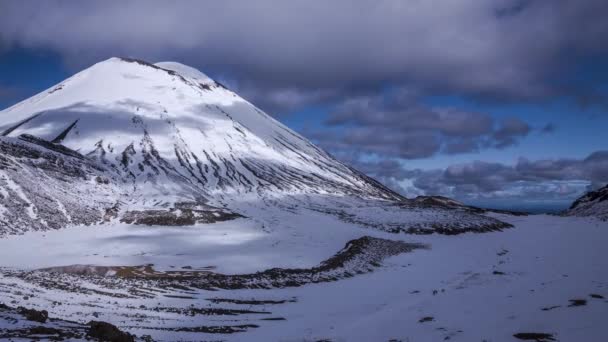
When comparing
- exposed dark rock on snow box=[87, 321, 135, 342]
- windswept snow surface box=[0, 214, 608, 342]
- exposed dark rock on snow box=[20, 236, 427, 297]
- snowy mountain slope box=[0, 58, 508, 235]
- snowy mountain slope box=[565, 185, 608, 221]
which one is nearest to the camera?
exposed dark rock on snow box=[87, 321, 135, 342]

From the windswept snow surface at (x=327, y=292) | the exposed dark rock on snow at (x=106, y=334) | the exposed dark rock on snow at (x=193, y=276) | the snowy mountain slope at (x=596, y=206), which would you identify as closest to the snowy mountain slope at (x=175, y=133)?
the windswept snow surface at (x=327, y=292)

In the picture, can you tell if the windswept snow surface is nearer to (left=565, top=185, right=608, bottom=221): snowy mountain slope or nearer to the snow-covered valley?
the snow-covered valley

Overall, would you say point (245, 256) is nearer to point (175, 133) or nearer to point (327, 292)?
point (327, 292)

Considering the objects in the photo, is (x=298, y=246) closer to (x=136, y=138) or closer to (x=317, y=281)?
(x=317, y=281)

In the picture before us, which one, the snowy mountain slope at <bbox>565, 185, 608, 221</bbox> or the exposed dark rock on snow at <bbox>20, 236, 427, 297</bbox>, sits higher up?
the snowy mountain slope at <bbox>565, 185, 608, 221</bbox>

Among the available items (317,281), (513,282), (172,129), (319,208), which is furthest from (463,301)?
(172,129)

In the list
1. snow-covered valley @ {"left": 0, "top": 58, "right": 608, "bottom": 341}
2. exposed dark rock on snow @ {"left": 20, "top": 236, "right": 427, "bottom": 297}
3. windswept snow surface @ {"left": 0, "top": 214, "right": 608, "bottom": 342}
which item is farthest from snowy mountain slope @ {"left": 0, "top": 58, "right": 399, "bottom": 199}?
exposed dark rock on snow @ {"left": 20, "top": 236, "right": 427, "bottom": 297}

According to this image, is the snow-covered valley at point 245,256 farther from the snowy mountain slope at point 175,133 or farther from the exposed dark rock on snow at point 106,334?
the snowy mountain slope at point 175,133

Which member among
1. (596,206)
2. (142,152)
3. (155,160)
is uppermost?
(142,152)

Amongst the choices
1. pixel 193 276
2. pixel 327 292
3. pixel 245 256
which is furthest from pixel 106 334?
pixel 245 256

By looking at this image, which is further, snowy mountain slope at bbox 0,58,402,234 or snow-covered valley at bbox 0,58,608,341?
snowy mountain slope at bbox 0,58,402,234

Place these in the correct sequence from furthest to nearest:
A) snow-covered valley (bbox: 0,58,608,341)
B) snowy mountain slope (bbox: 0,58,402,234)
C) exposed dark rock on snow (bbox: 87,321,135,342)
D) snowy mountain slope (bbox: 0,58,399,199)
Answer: snowy mountain slope (bbox: 0,58,399,199) < snowy mountain slope (bbox: 0,58,402,234) < snow-covered valley (bbox: 0,58,608,341) < exposed dark rock on snow (bbox: 87,321,135,342)
